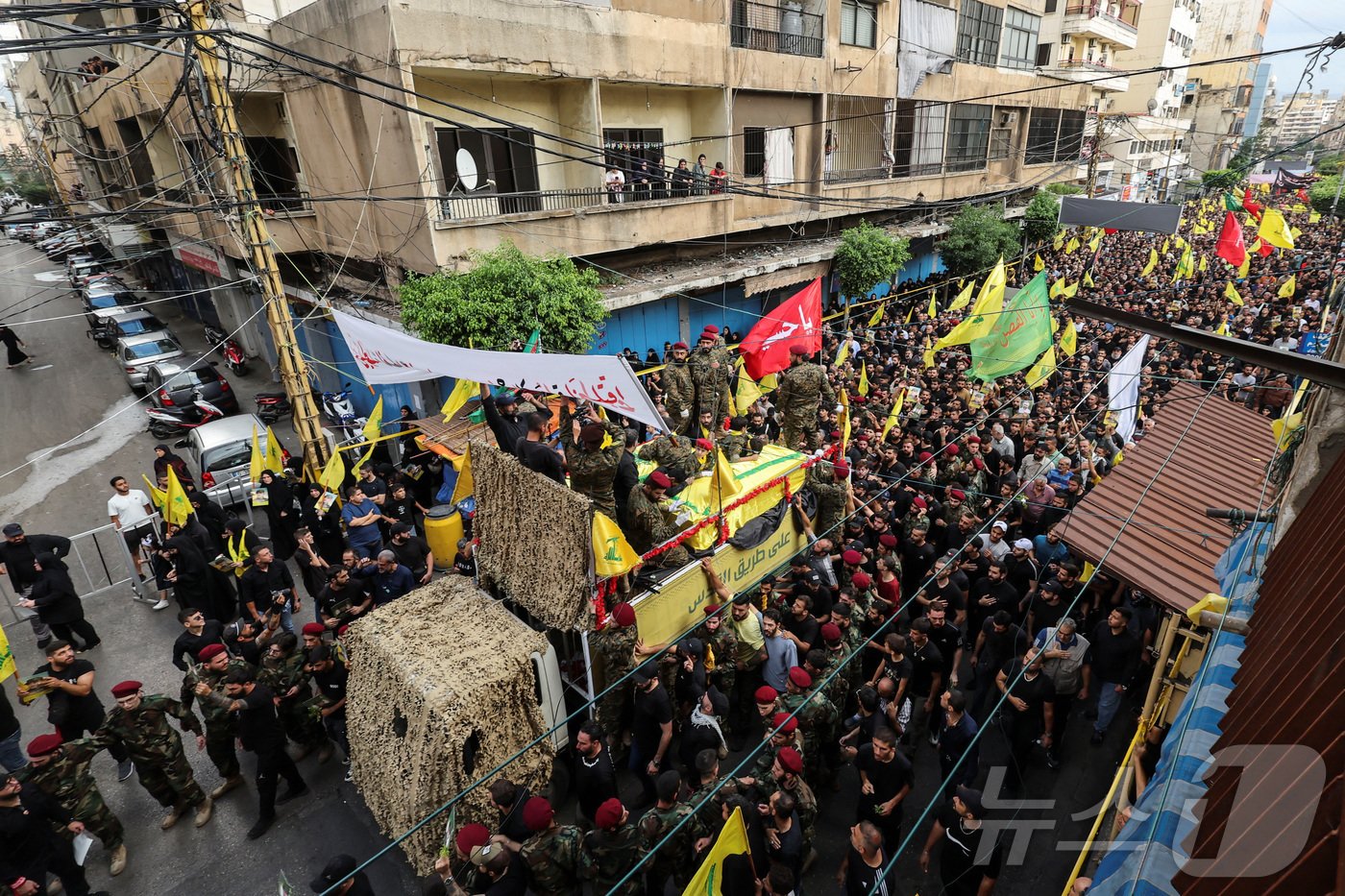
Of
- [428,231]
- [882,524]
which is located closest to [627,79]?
[428,231]

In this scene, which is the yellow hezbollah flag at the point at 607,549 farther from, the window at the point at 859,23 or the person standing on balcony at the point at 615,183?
the window at the point at 859,23

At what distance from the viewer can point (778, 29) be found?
2014cm

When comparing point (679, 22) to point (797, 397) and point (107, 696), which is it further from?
point (107, 696)

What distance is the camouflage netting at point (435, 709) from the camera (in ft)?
18.2

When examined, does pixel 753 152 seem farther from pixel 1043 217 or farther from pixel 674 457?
pixel 674 457

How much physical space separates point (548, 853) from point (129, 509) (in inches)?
357

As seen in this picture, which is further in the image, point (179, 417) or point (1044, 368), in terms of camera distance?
point (179, 417)

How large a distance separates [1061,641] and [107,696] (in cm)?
1065

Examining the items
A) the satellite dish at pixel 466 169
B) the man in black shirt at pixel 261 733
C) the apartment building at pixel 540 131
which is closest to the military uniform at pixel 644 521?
the man in black shirt at pixel 261 733

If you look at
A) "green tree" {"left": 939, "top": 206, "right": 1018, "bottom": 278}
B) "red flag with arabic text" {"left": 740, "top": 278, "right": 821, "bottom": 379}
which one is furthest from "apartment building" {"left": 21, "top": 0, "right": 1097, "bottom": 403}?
"green tree" {"left": 939, "top": 206, "right": 1018, "bottom": 278}

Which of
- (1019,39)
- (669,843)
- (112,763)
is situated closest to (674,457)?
(669,843)

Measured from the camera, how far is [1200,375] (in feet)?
47.2

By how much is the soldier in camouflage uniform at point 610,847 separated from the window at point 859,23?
2337 cm

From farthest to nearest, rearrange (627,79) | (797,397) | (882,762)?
(627,79), (797,397), (882,762)
